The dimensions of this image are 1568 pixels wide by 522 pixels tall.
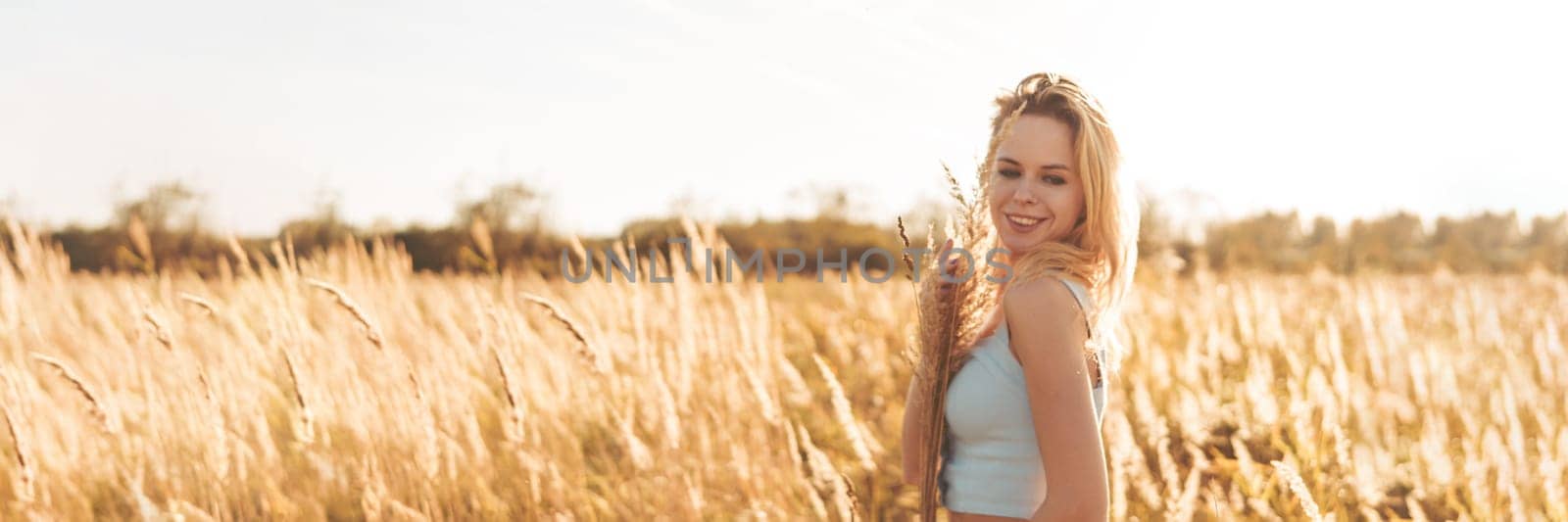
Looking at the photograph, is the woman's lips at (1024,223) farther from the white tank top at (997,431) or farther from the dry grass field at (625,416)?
the dry grass field at (625,416)

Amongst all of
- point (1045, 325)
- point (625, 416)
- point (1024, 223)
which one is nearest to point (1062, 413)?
point (1045, 325)

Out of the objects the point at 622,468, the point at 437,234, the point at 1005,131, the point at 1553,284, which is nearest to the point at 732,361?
the point at 622,468

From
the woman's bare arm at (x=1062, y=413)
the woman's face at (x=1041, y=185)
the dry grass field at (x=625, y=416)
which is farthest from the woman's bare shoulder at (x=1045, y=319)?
the dry grass field at (x=625, y=416)

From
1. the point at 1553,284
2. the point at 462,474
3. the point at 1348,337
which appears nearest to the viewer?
the point at 462,474

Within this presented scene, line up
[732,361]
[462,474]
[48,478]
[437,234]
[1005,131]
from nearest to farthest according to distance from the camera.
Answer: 1. [1005,131]
2. [462,474]
3. [48,478]
4. [732,361]
5. [437,234]

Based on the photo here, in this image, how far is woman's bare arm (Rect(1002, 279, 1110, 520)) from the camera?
1642 millimetres

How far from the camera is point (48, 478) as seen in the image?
427cm

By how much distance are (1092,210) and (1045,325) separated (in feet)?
0.91

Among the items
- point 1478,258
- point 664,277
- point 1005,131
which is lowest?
point 1478,258

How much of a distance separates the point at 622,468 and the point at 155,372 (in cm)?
286

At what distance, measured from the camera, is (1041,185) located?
1.84 metres

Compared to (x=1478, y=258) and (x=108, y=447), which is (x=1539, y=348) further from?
(x=1478, y=258)

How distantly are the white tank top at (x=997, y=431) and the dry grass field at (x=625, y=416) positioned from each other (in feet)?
2.80

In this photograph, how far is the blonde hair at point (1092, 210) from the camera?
5.90 feet
